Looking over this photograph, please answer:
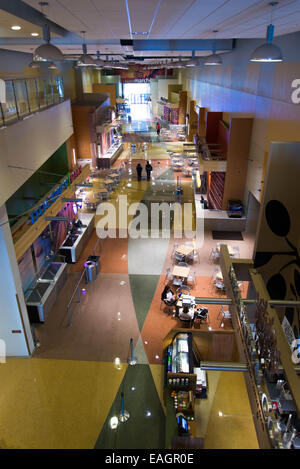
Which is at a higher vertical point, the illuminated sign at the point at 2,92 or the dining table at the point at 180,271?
the illuminated sign at the point at 2,92

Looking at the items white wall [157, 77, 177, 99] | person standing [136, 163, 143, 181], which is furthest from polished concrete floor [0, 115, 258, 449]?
white wall [157, 77, 177, 99]

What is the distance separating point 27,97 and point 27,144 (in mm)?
1284

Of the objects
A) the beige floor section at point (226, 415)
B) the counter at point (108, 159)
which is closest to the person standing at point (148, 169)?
the counter at point (108, 159)

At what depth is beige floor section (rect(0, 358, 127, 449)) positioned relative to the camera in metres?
5.89

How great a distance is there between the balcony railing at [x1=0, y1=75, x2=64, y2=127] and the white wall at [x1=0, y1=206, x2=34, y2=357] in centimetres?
194

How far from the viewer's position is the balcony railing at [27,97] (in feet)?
21.2

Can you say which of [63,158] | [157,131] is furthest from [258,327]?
[157,131]

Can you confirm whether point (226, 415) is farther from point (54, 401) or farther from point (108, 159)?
point (108, 159)

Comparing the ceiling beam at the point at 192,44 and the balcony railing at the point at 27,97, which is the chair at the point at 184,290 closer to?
the balcony railing at the point at 27,97

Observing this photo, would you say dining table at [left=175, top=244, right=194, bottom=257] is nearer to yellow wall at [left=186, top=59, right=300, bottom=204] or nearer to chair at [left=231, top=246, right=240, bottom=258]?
chair at [left=231, top=246, right=240, bottom=258]

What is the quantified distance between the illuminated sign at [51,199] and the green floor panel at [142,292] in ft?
11.2

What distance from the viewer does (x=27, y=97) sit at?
7629 millimetres

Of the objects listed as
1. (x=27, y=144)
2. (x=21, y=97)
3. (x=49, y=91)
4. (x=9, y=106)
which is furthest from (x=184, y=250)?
(x=9, y=106)

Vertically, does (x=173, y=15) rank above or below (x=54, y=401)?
above
